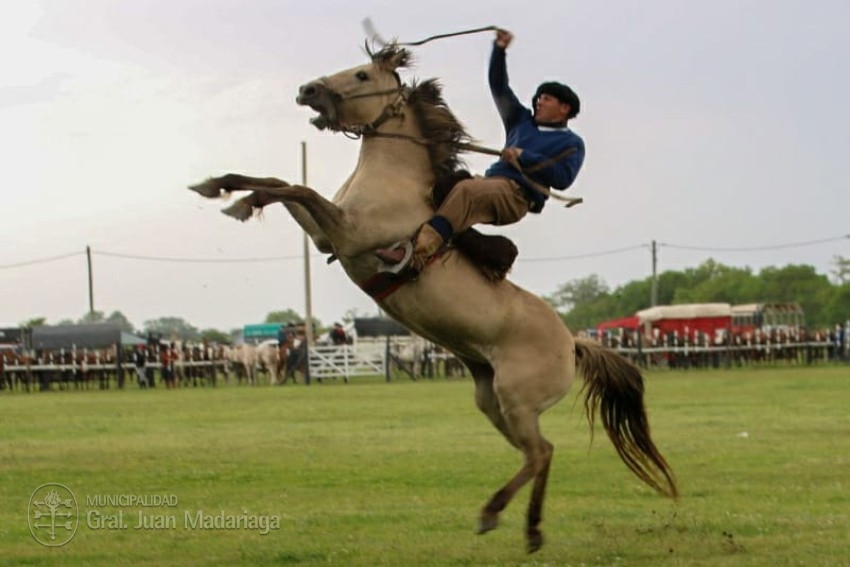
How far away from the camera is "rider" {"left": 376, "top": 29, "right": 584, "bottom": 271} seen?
933cm

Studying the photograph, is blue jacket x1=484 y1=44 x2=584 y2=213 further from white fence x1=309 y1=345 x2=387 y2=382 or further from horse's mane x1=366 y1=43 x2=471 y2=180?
white fence x1=309 y1=345 x2=387 y2=382

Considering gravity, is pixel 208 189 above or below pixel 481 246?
above

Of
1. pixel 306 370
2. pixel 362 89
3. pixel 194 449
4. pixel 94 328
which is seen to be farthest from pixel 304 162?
pixel 94 328

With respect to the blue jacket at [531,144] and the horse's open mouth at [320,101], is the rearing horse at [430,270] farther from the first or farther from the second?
the blue jacket at [531,144]

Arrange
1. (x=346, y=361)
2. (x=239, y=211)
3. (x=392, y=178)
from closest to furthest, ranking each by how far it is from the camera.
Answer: (x=239, y=211)
(x=392, y=178)
(x=346, y=361)

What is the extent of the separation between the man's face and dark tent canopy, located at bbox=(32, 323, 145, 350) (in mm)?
56087

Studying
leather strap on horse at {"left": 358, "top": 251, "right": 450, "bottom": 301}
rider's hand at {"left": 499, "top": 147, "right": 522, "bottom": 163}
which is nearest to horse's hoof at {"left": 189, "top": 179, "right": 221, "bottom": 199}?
leather strap on horse at {"left": 358, "top": 251, "right": 450, "bottom": 301}

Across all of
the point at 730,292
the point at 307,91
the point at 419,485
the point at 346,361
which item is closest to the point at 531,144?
the point at 307,91

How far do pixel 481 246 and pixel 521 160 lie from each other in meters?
0.64

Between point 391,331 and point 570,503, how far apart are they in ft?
172

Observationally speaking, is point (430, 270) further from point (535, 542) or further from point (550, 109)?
point (535, 542)

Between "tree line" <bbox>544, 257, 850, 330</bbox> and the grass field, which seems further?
"tree line" <bbox>544, 257, 850, 330</bbox>

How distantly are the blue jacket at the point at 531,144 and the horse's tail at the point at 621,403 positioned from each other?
142 cm

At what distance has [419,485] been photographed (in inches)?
543
